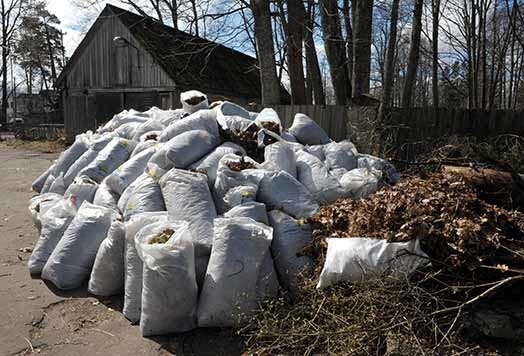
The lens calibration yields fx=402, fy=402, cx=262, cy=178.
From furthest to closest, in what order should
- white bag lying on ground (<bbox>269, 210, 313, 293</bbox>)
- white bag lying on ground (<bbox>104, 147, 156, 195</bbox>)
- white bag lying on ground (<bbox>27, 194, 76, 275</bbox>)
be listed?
white bag lying on ground (<bbox>104, 147, 156, 195</bbox>), white bag lying on ground (<bbox>27, 194, 76, 275</bbox>), white bag lying on ground (<bbox>269, 210, 313, 293</bbox>)

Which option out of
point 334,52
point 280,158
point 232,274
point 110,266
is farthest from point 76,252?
point 334,52

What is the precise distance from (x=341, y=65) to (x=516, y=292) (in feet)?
22.3

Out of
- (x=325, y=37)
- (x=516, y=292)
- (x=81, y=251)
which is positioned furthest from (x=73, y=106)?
(x=516, y=292)

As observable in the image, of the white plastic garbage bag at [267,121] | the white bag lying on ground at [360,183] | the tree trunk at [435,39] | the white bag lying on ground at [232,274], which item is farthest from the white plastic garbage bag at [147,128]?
the tree trunk at [435,39]

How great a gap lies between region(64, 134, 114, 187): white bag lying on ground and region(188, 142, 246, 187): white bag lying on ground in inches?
69.2

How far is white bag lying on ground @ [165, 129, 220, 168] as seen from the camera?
385cm

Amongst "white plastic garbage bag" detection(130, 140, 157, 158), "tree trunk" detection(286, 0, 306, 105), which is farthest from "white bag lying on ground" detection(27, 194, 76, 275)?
"tree trunk" detection(286, 0, 306, 105)

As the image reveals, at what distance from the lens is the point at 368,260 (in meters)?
2.39

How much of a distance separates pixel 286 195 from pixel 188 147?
1.18 metres

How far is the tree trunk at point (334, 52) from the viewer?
828 cm

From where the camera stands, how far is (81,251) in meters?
3.29

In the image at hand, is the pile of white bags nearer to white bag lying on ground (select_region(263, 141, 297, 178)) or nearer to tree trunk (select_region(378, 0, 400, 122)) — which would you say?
white bag lying on ground (select_region(263, 141, 297, 178))

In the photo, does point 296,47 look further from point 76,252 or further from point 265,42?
point 76,252

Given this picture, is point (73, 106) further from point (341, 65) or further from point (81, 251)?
point (81, 251)
